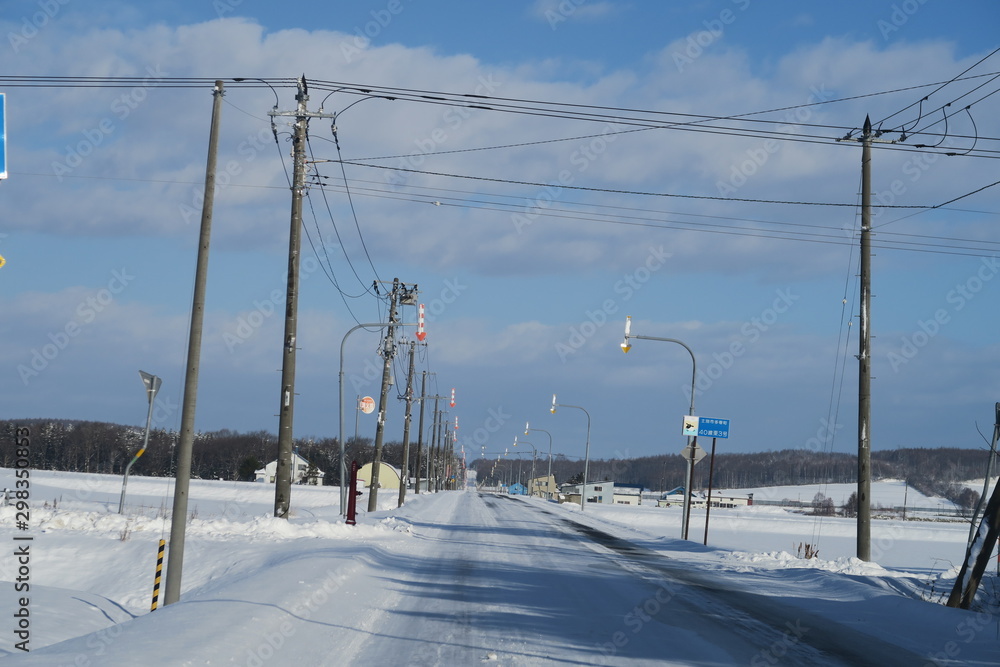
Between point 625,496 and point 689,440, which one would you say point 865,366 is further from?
point 625,496

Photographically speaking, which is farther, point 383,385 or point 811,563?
point 383,385

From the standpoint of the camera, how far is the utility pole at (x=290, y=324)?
23984 mm

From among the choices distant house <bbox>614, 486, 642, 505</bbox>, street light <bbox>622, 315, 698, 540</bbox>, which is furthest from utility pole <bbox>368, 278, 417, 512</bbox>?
distant house <bbox>614, 486, 642, 505</bbox>

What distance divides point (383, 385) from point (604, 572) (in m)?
26.0

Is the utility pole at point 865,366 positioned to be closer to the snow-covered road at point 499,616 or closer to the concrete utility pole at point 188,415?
the snow-covered road at point 499,616

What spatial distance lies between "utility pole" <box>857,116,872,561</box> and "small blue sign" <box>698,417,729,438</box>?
8.56 m

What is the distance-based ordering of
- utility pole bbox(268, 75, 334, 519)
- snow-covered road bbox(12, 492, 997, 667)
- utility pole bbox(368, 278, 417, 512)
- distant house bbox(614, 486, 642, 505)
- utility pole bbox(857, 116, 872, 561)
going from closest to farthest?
snow-covered road bbox(12, 492, 997, 667), utility pole bbox(857, 116, 872, 561), utility pole bbox(268, 75, 334, 519), utility pole bbox(368, 278, 417, 512), distant house bbox(614, 486, 642, 505)

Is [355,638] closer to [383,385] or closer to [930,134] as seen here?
[930,134]

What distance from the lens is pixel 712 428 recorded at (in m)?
31.6

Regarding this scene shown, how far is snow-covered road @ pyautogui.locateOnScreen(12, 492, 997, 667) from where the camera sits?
29.1ft

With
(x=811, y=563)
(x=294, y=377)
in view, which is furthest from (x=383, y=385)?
(x=811, y=563)

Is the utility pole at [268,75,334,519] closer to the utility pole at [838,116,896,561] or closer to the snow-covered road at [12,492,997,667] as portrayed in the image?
the snow-covered road at [12,492,997,667]

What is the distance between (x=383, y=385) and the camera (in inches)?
1686

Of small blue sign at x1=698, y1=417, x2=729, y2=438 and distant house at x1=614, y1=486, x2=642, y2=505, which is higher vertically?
small blue sign at x1=698, y1=417, x2=729, y2=438
